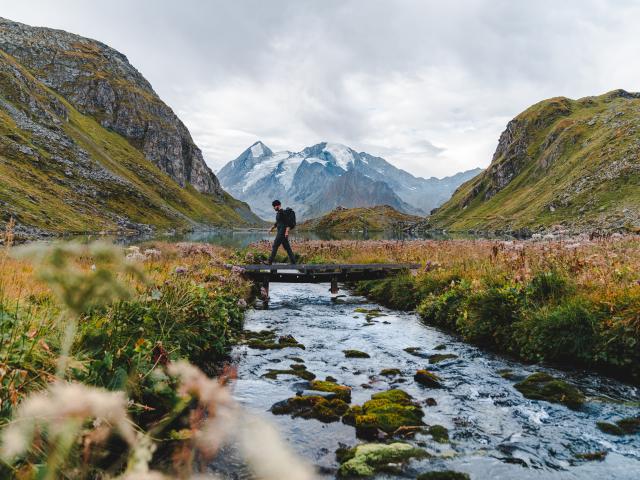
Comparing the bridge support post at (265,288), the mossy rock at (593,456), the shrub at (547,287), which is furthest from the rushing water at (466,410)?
the bridge support post at (265,288)

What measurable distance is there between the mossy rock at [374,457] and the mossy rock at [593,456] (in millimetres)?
2115

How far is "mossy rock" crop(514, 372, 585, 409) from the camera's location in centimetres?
724

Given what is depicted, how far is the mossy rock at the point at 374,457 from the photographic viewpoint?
5.17 m

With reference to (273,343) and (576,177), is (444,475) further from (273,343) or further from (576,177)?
(576,177)

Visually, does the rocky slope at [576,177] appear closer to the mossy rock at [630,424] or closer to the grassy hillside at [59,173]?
the mossy rock at [630,424]

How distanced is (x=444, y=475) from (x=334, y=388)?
10.5 feet

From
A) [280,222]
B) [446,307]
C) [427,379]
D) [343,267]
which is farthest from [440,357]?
[280,222]

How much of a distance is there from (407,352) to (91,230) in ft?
325

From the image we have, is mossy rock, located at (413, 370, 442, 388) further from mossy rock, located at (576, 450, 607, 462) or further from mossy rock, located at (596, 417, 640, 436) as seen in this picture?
mossy rock, located at (576, 450, 607, 462)

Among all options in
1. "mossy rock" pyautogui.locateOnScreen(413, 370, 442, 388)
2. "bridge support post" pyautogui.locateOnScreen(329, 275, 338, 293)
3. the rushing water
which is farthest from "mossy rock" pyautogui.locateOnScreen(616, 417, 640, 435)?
"bridge support post" pyautogui.locateOnScreen(329, 275, 338, 293)

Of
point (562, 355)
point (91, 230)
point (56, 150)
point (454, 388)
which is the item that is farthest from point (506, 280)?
point (56, 150)

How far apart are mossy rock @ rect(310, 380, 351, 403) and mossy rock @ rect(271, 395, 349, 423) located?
27 cm

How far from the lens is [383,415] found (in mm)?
6582

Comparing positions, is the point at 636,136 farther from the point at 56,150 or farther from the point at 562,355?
the point at 56,150
